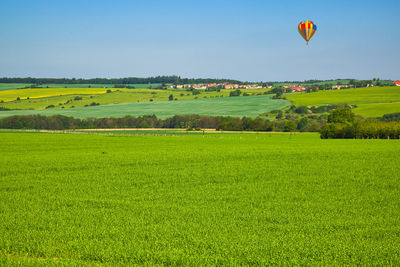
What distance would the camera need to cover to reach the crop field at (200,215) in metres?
9.16

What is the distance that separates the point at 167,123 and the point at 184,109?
17194mm

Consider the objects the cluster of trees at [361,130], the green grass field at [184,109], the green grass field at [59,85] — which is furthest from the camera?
the green grass field at [59,85]

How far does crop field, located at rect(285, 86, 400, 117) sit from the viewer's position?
104569 millimetres

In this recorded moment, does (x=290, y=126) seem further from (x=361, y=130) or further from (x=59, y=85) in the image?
(x=59, y=85)

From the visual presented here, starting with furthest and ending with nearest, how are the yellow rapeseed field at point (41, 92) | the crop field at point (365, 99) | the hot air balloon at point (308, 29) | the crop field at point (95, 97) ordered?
the yellow rapeseed field at point (41, 92), the crop field at point (95, 97), the crop field at point (365, 99), the hot air balloon at point (308, 29)

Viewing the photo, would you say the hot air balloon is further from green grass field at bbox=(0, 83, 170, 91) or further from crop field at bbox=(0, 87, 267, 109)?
green grass field at bbox=(0, 83, 170, 91)

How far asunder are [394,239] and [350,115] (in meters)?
68.5

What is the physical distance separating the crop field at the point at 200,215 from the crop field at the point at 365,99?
87.3 metres

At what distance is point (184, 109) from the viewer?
122188mm

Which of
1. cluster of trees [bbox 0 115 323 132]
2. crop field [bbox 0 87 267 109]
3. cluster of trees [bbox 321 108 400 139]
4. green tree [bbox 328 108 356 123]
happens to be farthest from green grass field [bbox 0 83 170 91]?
cluster of trees [bbox 321 108 400 139]

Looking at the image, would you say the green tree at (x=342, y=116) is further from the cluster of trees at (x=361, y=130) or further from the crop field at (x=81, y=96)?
the crop field at (x=81, y=96)

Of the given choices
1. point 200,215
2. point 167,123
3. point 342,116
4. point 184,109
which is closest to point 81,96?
point 184,109

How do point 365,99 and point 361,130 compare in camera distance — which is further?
point 365,99

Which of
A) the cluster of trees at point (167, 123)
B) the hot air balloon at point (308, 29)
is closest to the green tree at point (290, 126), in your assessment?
the cluster of trees at point (167, 123)
